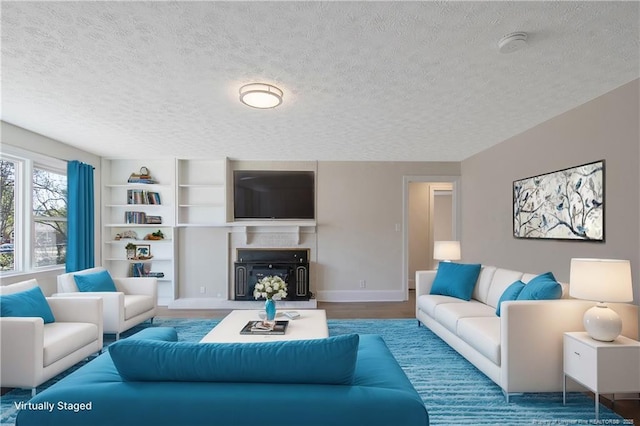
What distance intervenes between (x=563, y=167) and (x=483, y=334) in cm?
187

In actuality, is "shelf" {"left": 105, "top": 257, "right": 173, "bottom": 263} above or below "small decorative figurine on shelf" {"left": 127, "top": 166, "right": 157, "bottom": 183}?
below

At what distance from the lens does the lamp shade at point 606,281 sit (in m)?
2.20

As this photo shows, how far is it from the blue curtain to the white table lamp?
17.9ft

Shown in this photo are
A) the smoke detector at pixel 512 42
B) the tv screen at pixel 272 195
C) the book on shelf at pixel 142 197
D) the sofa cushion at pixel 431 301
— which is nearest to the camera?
the smoke detector at pixel 512 42

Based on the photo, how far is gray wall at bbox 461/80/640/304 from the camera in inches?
104

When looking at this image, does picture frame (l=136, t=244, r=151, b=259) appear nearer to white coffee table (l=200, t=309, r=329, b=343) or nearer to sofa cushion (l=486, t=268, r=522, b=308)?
white coffee table (l=200, t=309, r=329, b=343)

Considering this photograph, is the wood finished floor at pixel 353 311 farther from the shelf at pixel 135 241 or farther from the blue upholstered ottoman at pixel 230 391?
the blue upholstered ottoman at pixel 230 391

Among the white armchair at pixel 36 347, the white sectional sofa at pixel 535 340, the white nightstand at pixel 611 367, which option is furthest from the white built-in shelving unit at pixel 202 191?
the white nightstand at pixel 611 367

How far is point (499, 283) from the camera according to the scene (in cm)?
363

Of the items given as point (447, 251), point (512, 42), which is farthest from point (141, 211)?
point (512, 42)

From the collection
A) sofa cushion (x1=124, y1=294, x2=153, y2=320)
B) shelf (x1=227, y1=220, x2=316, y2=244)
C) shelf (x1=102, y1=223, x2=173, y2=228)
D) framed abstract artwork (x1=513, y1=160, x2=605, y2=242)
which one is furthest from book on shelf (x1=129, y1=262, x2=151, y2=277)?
framed abstract artwork (x1=513, y1=160, x2=605, y2=242)

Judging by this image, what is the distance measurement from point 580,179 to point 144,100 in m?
3.93

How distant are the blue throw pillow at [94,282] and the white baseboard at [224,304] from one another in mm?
1481

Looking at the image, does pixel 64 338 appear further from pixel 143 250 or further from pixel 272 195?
pixel 272 195
